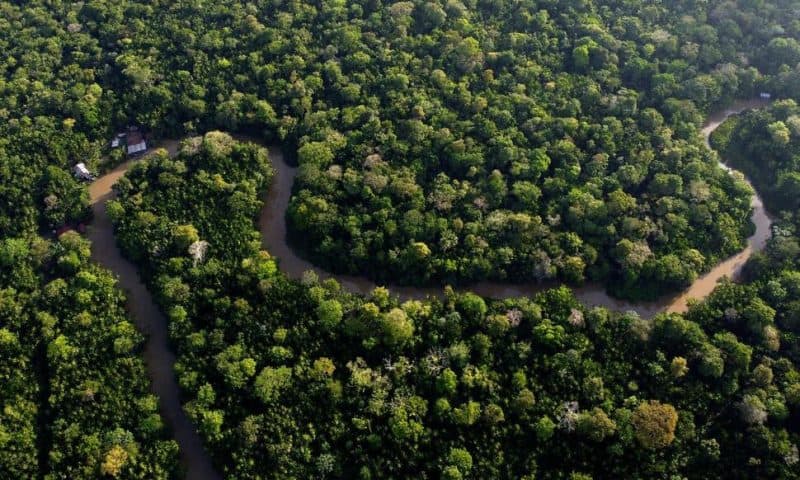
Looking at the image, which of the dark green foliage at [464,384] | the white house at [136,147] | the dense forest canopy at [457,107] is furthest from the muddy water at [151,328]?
the dense forest canopy at [457,107]

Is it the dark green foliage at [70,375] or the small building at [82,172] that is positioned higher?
the small building at [82,172]

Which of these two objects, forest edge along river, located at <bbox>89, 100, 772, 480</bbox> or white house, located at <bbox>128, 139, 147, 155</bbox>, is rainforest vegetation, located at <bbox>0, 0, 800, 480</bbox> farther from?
white house, located at <bbox>128, 139, 147, 155</bbox>

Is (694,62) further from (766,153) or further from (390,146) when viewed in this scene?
(390,146)

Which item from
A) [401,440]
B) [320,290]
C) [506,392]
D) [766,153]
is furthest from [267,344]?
[766,153]

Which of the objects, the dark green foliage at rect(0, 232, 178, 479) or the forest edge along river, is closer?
the dark green foliage at rect(0, 232, 178, 479)

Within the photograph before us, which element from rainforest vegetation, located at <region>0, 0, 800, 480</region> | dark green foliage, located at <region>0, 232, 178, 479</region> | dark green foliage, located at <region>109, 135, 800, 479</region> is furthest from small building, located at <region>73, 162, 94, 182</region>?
dark green foliage, located at <region>109, 135, 800, 479</region>

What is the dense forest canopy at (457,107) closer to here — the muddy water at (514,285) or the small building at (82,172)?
the muddy water at (514,285)

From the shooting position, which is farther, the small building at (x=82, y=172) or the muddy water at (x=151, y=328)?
the small building at (x=82, y=172)
